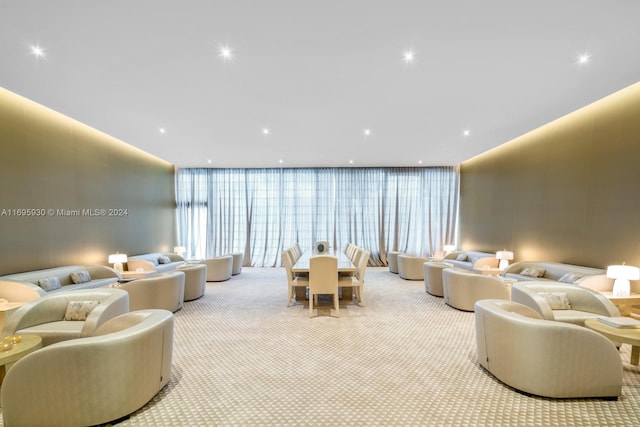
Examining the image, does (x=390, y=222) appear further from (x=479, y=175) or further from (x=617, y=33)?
(x=617, y=33)

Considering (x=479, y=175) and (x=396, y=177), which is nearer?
(x=479, y=175)

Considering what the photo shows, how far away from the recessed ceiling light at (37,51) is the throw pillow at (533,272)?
7.67m

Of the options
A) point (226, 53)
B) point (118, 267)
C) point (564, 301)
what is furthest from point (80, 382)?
point (564, 301)

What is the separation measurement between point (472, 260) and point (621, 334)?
4.40 metres

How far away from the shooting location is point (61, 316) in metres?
2.85

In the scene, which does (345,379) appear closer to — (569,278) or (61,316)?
(61,316)

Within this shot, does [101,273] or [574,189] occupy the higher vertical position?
[574,189]

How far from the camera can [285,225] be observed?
8.47m

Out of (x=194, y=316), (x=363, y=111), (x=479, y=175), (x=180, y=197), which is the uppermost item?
(x=363, y=111)

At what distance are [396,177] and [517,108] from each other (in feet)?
14.3

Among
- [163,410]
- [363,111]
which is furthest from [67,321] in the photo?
[363,111]

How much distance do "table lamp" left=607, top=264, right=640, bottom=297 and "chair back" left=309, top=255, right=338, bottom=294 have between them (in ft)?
12.0

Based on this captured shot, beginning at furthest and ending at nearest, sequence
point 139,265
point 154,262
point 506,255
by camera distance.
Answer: point 154,262 < point 139,265 < point 506,255

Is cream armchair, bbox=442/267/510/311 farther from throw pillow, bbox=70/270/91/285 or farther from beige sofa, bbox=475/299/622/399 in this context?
throw pillow, bbox=70/270/91/285
